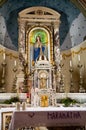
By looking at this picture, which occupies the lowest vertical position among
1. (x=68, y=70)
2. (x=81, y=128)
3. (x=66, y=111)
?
(x=81, y=128)

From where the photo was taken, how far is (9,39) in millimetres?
10266

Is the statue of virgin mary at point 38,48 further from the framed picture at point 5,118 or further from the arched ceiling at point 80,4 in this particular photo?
the framed picture at point 5,118

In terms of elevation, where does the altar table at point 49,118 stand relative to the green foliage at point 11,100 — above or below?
below

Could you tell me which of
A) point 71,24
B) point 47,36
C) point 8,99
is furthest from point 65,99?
point 71,24

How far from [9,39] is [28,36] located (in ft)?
2.79

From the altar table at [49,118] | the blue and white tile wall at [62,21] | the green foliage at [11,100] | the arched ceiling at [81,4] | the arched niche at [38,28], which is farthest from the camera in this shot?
the blue and white tile wall at [62,21]

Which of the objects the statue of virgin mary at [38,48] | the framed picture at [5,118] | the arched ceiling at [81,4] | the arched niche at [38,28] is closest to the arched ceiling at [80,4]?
the arched ceiling at [81,4]

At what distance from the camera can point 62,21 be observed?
1078 centimetres

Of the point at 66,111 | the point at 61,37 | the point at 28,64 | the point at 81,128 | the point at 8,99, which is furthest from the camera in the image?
the point at 61,37

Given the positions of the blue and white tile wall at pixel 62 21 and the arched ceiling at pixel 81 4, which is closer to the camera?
the arched ceiling at pixel 81 4

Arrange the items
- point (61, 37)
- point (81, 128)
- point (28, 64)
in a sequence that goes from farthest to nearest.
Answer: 1. point (61, 37)
2. point (28, 64)
3. point (81, 128)

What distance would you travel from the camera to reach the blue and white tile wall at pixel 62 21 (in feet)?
33.8

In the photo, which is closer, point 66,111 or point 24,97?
point 66,111

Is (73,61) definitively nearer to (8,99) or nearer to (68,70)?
(68,70)
